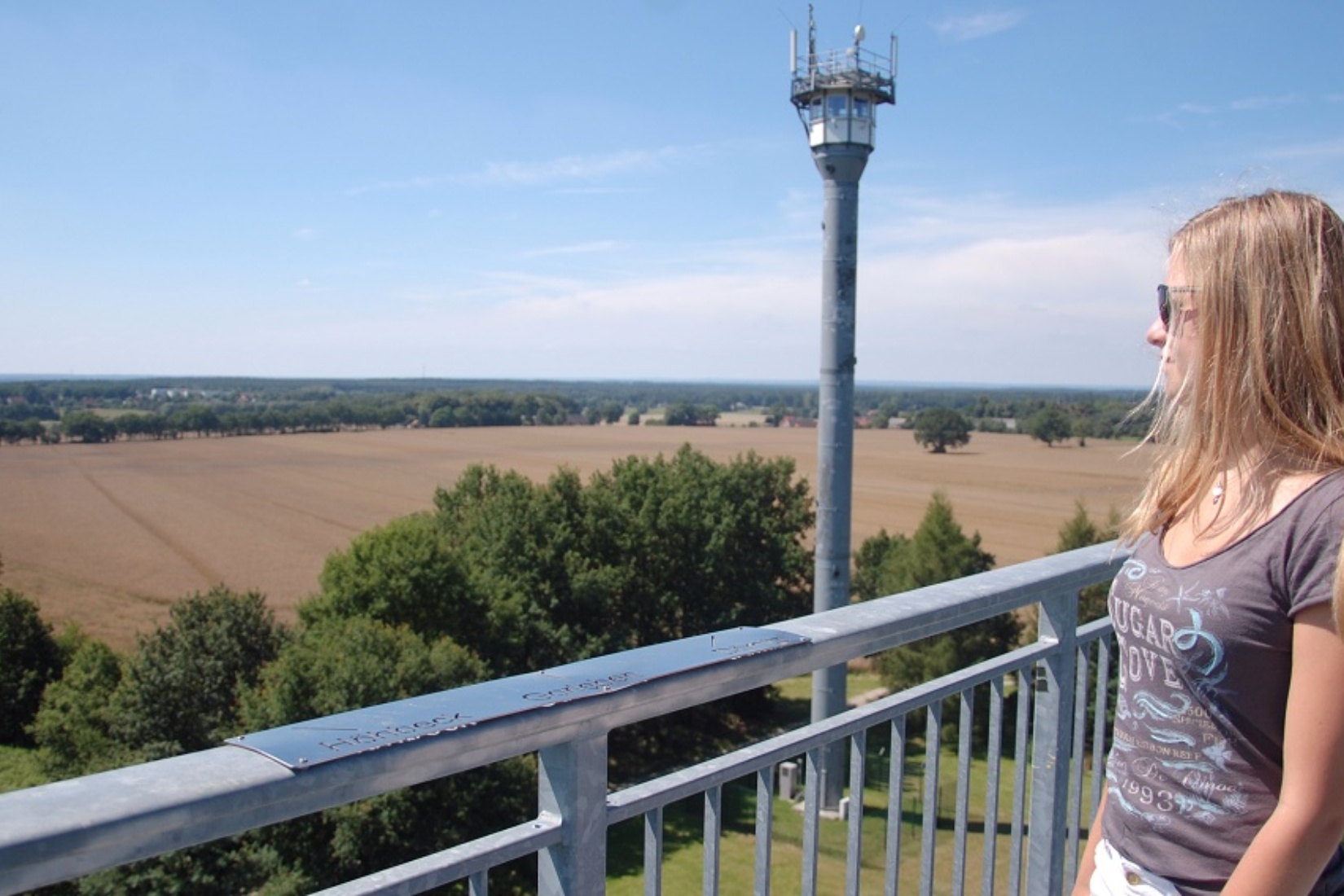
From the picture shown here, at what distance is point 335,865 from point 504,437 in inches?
2962

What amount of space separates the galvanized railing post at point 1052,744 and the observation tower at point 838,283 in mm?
22020

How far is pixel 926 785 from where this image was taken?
232cm

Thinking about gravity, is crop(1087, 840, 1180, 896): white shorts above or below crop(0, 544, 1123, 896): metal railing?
below

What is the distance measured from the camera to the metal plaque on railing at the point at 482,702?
4.09ft

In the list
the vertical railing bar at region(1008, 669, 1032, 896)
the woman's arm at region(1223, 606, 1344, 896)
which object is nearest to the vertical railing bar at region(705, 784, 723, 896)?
the woman's arm at region(1223, 606, 1344, 896)

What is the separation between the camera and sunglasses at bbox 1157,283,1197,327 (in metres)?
1.78

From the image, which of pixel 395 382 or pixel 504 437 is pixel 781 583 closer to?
pixel 504 437

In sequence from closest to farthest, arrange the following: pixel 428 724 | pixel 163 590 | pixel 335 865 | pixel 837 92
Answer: pixel 428 724 → pixel 335 865 → pixel 837 92 → pixel 163 590

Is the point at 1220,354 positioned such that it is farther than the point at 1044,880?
No

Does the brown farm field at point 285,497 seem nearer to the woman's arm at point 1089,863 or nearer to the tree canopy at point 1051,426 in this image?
the tree canopy at point 1051,426

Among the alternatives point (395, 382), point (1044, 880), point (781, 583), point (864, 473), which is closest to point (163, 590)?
point (781, 583)

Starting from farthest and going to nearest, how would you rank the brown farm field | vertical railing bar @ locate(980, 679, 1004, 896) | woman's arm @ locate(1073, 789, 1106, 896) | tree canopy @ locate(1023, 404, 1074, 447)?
tree canopy @ locate(1023, 404, 1074, 447) < the brown farm field < vertical railing bar @ locate(980, 679, 1004, 896) < woman's arm @ locate(1073, 789, 1106, 896)

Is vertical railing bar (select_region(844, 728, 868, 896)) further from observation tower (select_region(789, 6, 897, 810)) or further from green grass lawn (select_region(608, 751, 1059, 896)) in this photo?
observation tower (select_region(789, 6, 897, 810))

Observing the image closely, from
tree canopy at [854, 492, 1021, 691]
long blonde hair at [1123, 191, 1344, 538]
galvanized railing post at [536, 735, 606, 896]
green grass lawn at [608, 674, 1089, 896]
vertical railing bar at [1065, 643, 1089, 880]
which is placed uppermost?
long blonde hair at [1123, 191, 1344, 538]
